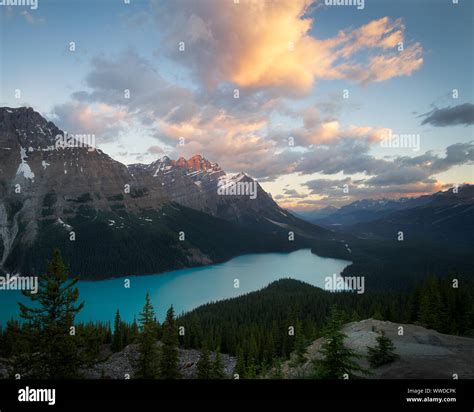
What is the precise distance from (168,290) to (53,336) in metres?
123

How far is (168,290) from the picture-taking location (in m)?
134

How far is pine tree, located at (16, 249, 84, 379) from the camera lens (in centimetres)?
1612

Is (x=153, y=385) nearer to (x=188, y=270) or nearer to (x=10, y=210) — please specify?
(x=188, y=270)

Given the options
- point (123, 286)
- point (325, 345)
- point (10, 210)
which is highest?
point (10, 210)

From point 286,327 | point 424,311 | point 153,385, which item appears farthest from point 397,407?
point 286,327

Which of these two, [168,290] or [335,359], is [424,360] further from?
[168,290]

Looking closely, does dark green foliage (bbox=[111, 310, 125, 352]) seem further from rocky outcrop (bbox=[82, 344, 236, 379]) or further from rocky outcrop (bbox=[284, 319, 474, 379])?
→ rocky outcrop (bbox=[284, 319, 474, 379])

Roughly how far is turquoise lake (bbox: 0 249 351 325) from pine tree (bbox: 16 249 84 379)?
78.8 m

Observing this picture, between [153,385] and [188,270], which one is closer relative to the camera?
[153,385]

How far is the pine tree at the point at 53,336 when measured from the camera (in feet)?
52.9

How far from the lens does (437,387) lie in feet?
23.5

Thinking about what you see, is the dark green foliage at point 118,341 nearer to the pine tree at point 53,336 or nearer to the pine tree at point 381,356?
the pine tree at point 53,336

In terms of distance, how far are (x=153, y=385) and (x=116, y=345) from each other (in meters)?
42.6

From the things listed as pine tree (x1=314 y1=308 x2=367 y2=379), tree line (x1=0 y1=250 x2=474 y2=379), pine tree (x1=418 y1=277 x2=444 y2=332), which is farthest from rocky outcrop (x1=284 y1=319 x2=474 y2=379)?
pine tree (x1=418 y1=277 x2=444 y2=332)
